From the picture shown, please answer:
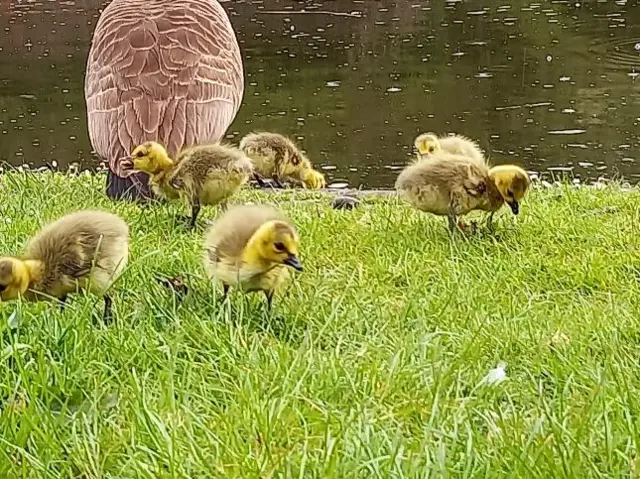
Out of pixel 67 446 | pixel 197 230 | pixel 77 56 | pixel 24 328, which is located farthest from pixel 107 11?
pixel 77 56

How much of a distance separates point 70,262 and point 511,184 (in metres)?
2.10

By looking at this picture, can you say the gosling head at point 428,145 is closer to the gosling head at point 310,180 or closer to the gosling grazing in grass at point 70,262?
the gosling head at point 310,180

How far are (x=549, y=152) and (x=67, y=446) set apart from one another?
7.50 meters

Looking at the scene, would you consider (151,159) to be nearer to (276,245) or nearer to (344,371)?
(276,245)

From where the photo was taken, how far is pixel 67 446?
235 cm

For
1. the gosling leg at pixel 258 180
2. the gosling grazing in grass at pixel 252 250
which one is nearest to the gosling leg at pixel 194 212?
the gosling grazing in grass at pixel 252 250

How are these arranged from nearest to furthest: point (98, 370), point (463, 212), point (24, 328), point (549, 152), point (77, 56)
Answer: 1. point (98, 370)
2. point (24, 328)
3. point (463, 212)
4. point (549, 152)
5. point (77, 56)

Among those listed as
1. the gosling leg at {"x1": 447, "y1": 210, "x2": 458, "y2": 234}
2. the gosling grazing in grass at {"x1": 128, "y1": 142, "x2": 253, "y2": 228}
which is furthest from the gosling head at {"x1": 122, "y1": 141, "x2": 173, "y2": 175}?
the gosling leg at {"x1": 447, "y1": 210, "x2": 458, "y2": 234}

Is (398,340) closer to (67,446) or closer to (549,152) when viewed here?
(67,446)

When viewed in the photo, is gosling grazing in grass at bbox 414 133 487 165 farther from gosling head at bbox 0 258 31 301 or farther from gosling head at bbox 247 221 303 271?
gosling head at bbox 0 258 31 301

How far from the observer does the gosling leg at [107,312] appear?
3.13 m

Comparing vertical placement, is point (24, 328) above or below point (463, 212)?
above

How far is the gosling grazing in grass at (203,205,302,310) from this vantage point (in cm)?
321

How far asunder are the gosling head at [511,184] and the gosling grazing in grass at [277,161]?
99.6 inches
